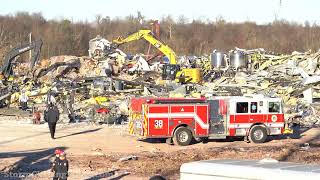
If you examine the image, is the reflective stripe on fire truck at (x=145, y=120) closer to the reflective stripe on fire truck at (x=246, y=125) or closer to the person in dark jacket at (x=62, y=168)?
the reflective stripe on fire truck at (x=246, y=125)

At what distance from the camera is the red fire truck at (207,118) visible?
25.2 metres

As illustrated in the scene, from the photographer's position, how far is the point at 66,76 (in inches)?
2313

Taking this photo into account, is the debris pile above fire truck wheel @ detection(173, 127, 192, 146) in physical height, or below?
above

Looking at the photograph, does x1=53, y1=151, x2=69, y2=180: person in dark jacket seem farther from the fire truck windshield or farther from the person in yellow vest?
the person in yellow vest

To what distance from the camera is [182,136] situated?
1009 inches

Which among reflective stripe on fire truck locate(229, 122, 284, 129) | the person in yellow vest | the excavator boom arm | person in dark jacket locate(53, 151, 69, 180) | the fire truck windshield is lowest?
person in dark jacket locate(53, 151, 69, 180)

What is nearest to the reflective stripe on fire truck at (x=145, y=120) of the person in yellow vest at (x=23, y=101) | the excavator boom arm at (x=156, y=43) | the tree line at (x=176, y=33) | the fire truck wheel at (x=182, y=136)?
the fire truck wheel at (x=182, y=136)

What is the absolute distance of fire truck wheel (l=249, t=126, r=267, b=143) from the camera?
2662 centimetres

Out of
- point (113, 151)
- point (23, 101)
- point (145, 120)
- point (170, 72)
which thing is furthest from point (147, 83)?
point (113, 151)

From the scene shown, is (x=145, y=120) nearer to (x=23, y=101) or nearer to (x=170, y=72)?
(x=23, y=101)

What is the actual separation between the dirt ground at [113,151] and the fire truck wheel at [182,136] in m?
0.30

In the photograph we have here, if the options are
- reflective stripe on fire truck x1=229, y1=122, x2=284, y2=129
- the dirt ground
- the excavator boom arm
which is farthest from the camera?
the excavator boom arm

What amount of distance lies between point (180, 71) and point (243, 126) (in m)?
28.5

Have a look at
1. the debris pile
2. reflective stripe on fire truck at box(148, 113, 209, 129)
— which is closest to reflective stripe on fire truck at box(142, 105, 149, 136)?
reflective stripe on fire truck at box(148, 113, 209, 129)
